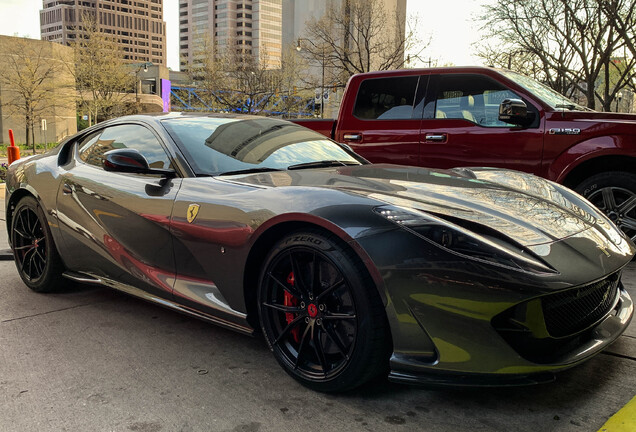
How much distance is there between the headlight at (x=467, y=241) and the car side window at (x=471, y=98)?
3.72 meters

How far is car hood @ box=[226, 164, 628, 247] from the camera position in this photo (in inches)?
94.0

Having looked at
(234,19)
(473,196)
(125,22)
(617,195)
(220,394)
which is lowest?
(220,394)

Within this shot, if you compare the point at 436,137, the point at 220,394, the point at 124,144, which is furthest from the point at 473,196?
the point at 436,137

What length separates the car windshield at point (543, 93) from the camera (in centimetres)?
552

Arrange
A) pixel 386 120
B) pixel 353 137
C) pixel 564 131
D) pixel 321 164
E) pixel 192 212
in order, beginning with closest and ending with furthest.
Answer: pixel 192 212
pixel 321 164
pixel 564 131
pixel 386 120
pixel 353 137

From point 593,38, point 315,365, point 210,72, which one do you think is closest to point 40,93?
point 210,72

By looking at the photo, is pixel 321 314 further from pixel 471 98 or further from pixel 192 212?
pixel 471 98

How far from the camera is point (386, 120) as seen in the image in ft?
20.3

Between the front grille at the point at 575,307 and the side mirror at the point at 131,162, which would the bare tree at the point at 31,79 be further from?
the front grille at the point at 575,307

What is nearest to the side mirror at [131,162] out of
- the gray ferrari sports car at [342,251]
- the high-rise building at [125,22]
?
the gray ferrari sports car at [342,251]

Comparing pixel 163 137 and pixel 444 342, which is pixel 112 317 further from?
pixel 444 342

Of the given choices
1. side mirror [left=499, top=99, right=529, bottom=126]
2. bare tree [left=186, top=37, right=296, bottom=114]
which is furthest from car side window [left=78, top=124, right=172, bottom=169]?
bare tree [left=186, top=37, right=296, bottom=114]

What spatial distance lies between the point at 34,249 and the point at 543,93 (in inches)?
202

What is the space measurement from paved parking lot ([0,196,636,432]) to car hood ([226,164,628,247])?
73cm
